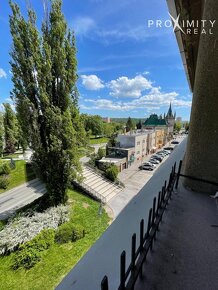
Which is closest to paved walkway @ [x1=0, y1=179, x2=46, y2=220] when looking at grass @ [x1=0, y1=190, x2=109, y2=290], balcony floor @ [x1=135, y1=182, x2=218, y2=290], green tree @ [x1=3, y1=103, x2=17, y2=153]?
grass @ [x1=0, y1=190, x2=109, y2=290]

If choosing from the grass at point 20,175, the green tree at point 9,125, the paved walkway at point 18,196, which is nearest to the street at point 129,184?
the paved walkway at point 18,196

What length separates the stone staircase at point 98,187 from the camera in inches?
590

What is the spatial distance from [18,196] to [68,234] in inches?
331

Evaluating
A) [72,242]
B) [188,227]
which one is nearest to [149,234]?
[188,227]

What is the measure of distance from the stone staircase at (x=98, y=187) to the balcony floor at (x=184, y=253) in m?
13.1

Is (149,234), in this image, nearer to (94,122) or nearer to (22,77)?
(22,77)

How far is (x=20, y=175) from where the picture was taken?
18875 mm

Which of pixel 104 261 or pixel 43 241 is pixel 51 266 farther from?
pixel 104 261

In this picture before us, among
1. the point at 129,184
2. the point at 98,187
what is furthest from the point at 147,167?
the point at 98,187

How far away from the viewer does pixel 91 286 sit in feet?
2.64

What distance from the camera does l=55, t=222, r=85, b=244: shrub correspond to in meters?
8.89

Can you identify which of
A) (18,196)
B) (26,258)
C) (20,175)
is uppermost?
(26,258)

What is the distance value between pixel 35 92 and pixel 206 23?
9.62m

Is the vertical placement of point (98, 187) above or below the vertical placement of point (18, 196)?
above
